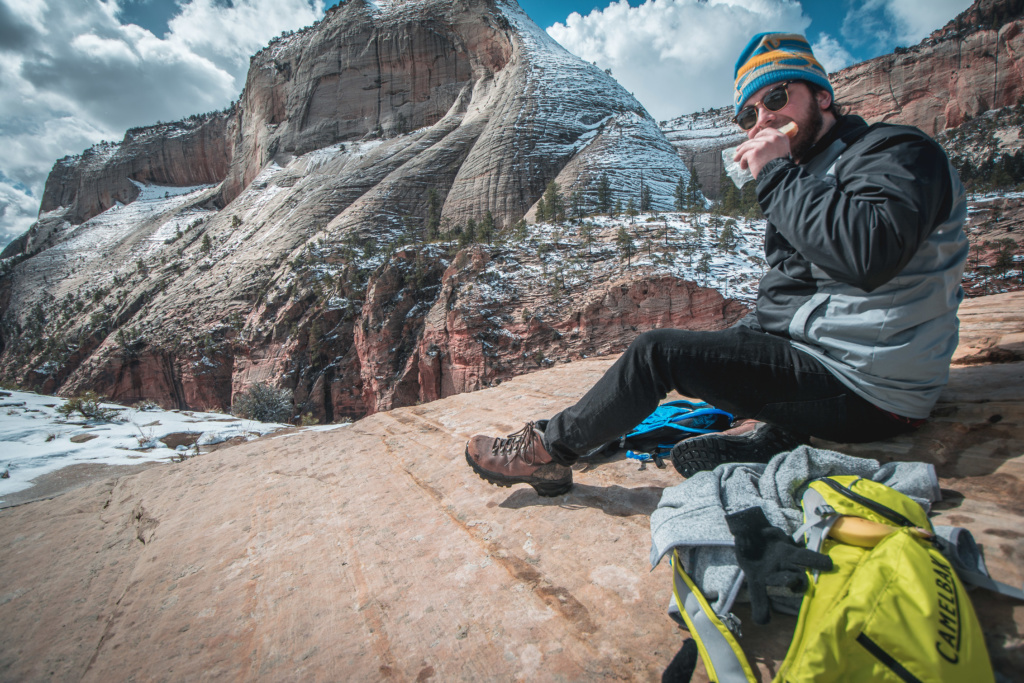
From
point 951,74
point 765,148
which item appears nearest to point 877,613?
point 765,148

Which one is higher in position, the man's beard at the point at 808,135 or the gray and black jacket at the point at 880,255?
the man's beard at the point at 808,135

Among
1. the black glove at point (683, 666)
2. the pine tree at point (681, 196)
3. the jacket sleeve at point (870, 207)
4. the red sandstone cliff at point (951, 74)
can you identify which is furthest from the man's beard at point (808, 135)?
the red sandstone cliff at point (951, 74)

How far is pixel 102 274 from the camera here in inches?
1527

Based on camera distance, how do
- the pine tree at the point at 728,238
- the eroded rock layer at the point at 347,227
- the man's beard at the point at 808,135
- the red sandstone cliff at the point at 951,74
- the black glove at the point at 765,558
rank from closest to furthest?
the black glove at the point at 765,558 < the man's beard at the point at 808,135 < the pine tree at the point at 728,238 < the eroded rock layer at the point at 347,227 < the red sandstone cliff at the point at 951,74

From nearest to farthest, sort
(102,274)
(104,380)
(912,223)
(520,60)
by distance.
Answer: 1. (912,223)
2. (104,380)
3. (520,60)
4. (102,274)

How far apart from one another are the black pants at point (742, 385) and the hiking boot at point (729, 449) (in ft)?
0.53

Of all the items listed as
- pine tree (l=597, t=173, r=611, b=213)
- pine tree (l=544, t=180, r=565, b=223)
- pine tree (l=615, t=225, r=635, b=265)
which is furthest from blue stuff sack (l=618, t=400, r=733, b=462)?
pine tree (l=597, t=173, r=611, b=213)

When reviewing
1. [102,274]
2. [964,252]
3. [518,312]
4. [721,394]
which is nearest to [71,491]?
[721,394]

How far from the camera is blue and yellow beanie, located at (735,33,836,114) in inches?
70.1

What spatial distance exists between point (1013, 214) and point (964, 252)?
13174mm

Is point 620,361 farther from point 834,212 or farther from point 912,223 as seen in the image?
point 912,223

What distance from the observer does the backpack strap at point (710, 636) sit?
89 centimetres

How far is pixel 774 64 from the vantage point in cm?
180

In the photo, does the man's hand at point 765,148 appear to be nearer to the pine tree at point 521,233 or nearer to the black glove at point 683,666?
the black glove at point 683,666
